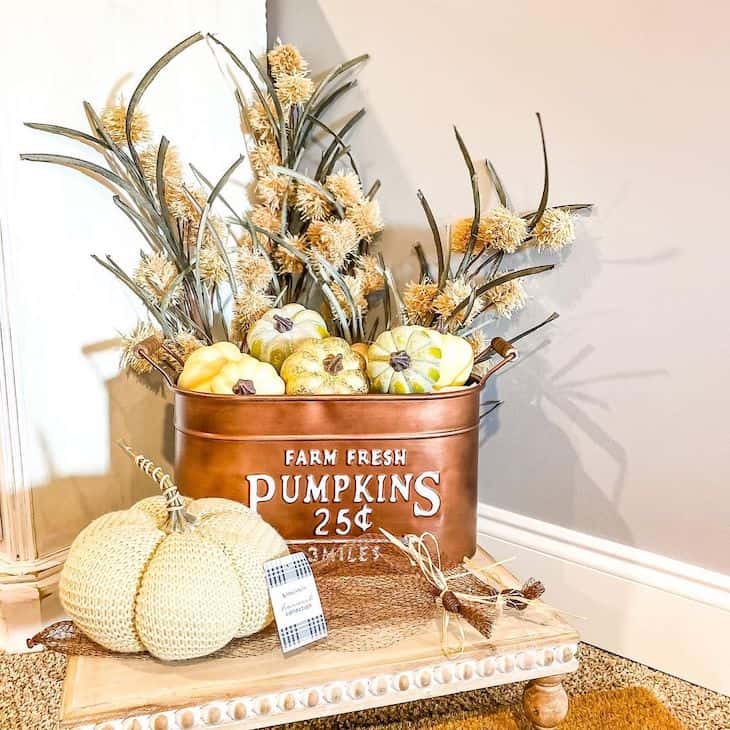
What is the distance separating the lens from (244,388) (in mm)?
952

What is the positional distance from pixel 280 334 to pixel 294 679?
51 centimetres

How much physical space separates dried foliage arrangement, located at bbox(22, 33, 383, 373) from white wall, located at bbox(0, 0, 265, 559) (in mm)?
33

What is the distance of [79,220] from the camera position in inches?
46.1

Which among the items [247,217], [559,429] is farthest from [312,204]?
[559,429]

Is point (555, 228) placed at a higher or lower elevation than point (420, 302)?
higher

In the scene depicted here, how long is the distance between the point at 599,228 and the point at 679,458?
0.36 m

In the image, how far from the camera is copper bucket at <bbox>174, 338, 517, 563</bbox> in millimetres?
956

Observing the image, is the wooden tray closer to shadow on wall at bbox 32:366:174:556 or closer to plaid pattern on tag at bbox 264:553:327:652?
plaid pattern on tag at bbox 264:553:327:652

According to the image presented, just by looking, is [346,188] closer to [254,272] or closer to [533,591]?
[254,272]

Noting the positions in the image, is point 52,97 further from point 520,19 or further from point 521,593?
point 521,593

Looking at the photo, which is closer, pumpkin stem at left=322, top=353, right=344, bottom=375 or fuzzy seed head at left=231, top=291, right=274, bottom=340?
pumpkin stem at left=322, top=353, right=344, bottom=375

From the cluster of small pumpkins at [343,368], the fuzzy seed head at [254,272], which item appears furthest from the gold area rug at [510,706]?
the fuzzy seed head at [254,272]

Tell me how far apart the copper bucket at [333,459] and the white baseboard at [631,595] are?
11.3 inches

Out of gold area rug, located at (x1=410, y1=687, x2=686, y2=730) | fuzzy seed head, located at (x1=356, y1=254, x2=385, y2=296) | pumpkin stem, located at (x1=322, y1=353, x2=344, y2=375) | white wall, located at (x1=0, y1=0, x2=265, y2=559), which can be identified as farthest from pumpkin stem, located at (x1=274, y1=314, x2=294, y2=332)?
gold area rug, located at (x1=410, y1=687, x2=686, y2=730)
